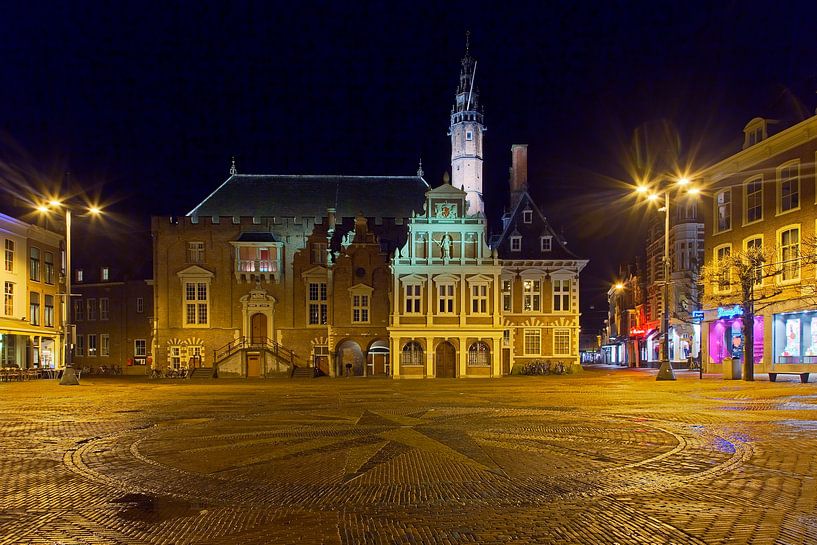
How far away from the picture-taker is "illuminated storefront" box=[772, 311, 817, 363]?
115 ft

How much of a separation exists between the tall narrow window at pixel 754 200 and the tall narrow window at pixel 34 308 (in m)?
49.7

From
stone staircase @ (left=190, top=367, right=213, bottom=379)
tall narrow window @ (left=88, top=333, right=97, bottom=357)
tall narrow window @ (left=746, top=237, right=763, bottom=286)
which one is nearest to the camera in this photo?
tall narrow window @ (left=746, top=237, right=763, bottom=286)

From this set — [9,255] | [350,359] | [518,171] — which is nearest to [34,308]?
[9,255]

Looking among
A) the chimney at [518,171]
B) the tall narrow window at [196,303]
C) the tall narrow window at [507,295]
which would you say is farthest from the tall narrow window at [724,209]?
the tall narrow window at [196,303]

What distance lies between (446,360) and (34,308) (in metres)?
31.3

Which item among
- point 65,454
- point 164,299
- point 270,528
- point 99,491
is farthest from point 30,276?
point 270,528

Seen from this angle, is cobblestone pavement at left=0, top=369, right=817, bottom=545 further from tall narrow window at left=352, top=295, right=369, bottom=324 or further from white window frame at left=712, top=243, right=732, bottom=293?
tall narrow window at left=352, top=295, right=369, bottom=324

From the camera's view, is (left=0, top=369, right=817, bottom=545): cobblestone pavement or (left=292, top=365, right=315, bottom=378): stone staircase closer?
(left=0, top=369, right=817, bottom=545): cobblestone pavement

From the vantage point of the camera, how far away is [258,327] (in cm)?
5303

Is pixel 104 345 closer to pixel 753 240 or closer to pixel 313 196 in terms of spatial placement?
pixel 313 196

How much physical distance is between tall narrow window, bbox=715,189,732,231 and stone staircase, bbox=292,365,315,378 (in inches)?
1179

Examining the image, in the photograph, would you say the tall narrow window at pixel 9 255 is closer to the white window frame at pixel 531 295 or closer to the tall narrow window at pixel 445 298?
the tall narrow window at pixel 445 298

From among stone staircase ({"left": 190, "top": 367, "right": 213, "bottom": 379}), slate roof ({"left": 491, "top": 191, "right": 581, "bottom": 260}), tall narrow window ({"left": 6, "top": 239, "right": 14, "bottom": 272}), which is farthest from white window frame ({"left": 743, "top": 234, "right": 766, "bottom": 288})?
tall narrow window ({"left": 6, "top": 239, "right": 14, "bottom": 272})

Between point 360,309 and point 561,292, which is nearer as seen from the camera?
point 360,309
